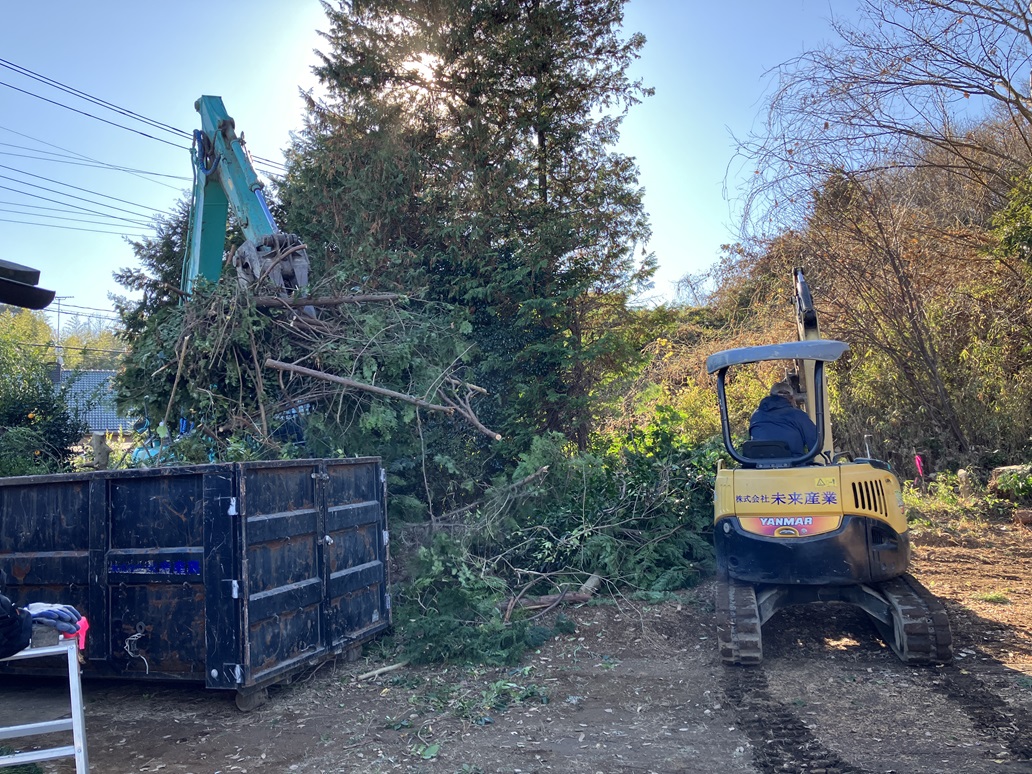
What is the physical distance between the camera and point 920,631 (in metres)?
6.01

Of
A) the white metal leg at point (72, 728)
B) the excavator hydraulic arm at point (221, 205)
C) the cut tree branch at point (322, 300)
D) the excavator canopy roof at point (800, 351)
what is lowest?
the white metal leg at point (72, 728)

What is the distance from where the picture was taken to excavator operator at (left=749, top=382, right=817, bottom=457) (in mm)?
7023

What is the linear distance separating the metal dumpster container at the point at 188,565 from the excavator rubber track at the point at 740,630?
2992mm

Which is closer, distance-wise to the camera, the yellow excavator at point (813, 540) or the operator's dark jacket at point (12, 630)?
the operator's dark jacket at point (12, 630)

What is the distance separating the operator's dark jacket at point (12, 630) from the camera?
3586 millimetres

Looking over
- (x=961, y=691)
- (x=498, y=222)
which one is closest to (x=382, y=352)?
(x=498, y=222)

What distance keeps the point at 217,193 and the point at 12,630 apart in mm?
8336

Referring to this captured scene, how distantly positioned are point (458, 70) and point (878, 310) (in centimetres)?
787

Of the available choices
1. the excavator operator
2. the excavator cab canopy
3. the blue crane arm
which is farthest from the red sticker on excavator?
the blue crane arm

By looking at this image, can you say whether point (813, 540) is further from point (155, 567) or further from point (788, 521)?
point (155, 567)

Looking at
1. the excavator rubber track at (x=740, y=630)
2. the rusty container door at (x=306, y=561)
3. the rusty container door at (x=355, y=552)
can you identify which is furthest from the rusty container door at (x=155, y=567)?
the excavator rubber track at (x=740, y=630)

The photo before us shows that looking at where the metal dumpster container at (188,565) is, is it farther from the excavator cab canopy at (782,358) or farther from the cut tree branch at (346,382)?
the excavator cab canopy at (782,358)

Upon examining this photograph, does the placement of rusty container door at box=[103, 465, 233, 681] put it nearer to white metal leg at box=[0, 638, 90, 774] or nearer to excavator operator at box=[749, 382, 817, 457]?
white metal leg at box=[0, 638, 90, 774]

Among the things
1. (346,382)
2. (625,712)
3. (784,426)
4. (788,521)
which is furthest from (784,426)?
(346,382)
